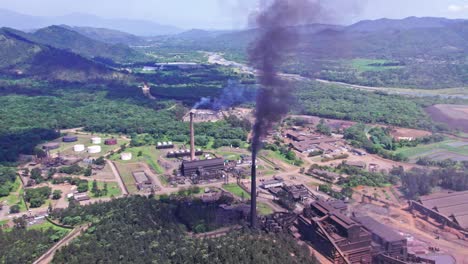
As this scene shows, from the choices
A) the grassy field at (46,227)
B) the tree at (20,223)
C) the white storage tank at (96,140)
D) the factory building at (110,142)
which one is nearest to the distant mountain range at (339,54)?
the grassy field at (46,227)

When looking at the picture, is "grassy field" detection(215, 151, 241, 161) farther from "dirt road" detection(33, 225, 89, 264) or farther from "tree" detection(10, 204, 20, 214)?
"tree" detection(10, 204, 20, 214)

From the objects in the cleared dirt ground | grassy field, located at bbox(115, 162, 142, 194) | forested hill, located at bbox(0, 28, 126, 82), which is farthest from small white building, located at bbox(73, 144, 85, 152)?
the cleared dirt ground

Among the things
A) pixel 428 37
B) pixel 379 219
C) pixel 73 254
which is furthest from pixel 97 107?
pixel 428 37

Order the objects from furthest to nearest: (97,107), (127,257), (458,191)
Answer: (97,107)
(458,191)
(127,257)

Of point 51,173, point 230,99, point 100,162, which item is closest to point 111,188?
point 100,162

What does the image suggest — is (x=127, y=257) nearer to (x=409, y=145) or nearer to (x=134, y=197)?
(x=134, y=197)
